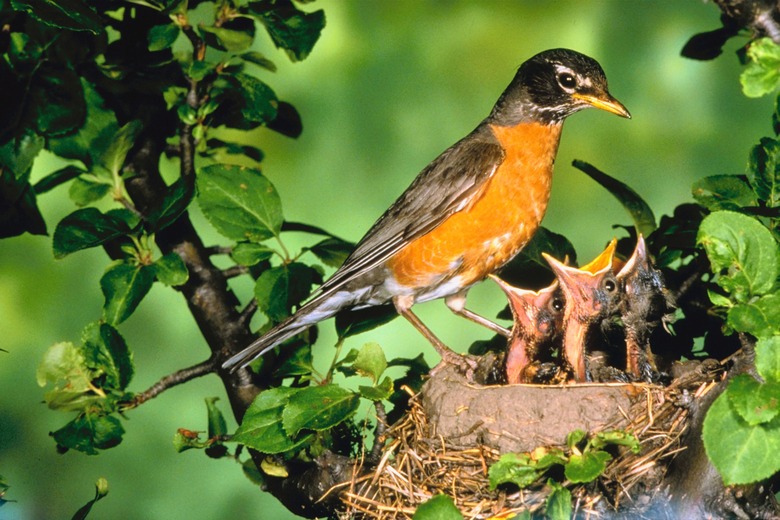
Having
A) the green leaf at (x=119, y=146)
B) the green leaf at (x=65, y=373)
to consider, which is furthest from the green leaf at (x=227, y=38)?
the green leaf at (x=65, y=373)

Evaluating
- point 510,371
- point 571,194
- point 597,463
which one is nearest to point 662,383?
point 510,371

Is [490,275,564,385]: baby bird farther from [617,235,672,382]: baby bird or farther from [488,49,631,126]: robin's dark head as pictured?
[488,49,631,126]: robin's dark head

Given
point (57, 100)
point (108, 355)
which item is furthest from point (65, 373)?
point (57, 100)

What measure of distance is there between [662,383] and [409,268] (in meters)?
0.71

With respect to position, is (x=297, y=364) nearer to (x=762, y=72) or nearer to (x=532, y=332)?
(x=532, y=332)

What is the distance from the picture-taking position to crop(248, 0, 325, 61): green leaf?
2.16 m

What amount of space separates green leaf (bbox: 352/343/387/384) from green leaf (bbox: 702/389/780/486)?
0.70 m

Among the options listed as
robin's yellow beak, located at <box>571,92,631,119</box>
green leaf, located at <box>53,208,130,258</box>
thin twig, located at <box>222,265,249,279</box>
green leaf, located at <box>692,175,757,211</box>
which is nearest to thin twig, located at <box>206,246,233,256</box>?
thin twig, located at <box>222,265,249,279</box>

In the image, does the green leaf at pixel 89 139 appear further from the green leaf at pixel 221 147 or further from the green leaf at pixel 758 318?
the green leaf at pixel 758 318

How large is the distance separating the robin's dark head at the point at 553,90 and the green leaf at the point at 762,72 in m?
0.80

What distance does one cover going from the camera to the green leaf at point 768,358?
4.49 ft

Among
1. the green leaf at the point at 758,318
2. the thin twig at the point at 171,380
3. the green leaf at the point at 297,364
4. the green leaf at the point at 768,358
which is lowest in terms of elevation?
the green leaf at the point at 768,358

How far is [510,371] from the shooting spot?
2.19 m

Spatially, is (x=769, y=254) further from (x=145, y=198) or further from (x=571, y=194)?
(x=571, y=194)
